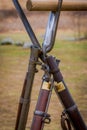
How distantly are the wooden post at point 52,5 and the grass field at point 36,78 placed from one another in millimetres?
885

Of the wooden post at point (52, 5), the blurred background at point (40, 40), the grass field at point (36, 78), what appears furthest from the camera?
the blurred background at point (40, 40)

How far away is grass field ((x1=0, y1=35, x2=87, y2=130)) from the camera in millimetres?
1692

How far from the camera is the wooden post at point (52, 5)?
700 mm

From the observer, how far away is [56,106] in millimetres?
1774

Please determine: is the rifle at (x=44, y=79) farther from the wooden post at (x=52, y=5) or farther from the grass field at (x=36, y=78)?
the grass field at (x=36, y=78)

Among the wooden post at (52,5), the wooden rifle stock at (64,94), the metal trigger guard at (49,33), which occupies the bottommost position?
the wooden rifle stock at (64,94)

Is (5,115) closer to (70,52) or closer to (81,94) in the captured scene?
(81,94)

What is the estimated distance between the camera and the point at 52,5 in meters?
0.72

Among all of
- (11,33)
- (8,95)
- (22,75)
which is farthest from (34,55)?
(11,33)

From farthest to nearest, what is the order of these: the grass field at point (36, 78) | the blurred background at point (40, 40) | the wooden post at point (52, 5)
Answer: the blurred background at point (40, 40), the grass field at point (36, 78), the wooden post at point (52, 5)

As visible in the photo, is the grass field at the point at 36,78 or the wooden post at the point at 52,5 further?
the grass field at the point at 36,78

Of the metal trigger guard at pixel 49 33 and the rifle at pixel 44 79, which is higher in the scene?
the metal trigger guard at pixel 49 33

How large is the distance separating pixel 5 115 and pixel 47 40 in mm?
996

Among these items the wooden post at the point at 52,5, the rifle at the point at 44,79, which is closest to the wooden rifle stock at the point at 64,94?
the rifle at the point at 44,79
